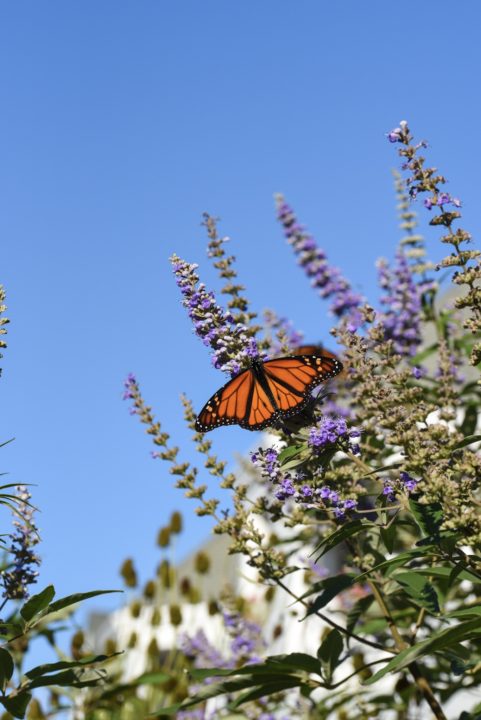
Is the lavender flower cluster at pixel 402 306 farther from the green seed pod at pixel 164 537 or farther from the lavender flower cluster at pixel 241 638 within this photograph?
the green seed pod at pixel 164 537

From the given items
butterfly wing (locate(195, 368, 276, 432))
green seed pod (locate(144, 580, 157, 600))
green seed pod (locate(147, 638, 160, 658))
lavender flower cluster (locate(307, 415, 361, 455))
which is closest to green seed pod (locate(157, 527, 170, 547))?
green seed pod (locate(144, 580, 157, 600))

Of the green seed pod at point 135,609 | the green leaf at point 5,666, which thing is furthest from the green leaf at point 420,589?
the green seed pod at point 135,609

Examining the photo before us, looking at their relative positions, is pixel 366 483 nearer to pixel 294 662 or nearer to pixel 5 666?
pixel 294 662

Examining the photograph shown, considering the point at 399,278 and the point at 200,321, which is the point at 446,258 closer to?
the point at 200,321

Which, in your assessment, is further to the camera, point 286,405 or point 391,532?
point 391,532

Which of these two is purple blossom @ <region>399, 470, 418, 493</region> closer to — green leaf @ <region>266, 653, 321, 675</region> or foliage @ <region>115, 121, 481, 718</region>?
foliage @ <region>115, 121, 481, 718</region>

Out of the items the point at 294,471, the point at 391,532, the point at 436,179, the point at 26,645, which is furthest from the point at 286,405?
the point at 26,645
